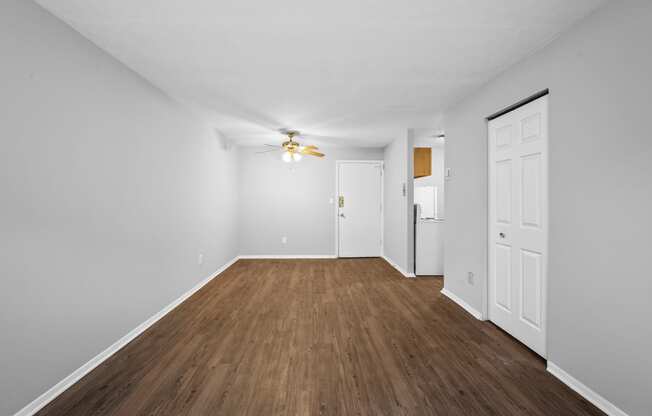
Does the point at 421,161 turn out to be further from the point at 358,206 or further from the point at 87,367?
the point at 87,367

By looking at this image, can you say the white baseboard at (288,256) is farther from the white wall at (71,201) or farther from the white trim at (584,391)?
the white trim at (584,391)

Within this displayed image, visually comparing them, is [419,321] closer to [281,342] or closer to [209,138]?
[281,342]

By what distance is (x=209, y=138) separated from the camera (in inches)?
169

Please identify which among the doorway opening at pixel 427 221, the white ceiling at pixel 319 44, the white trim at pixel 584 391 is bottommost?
the white trim at pixel 584 391

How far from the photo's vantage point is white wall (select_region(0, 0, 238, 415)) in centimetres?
151

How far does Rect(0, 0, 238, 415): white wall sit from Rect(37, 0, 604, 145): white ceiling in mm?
273

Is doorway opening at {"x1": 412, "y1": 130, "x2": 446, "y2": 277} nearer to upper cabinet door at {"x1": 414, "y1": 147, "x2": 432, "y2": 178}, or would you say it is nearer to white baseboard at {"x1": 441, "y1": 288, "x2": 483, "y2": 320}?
upper cabinet door at {"x1": 414, "y1": 147, "x2": 432, "y2": 178}

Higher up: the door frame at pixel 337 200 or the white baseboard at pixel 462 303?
the door frame at pixel 337 200

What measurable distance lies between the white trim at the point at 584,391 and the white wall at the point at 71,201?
3.42 meters

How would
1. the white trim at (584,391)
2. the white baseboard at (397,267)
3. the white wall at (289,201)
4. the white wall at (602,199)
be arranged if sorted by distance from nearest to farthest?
the white wall at (602,199), the white trim at (584,391), the white baseboard at (397,267), the white wall at (289,201)

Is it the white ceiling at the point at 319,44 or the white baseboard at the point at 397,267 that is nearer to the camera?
the white ceiling at the point at 319,44

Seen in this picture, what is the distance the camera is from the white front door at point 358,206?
606 cm

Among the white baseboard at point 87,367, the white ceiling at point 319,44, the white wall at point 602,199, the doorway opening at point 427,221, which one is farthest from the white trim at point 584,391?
the white baseboard at point 87,367

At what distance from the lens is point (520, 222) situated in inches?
94.3
